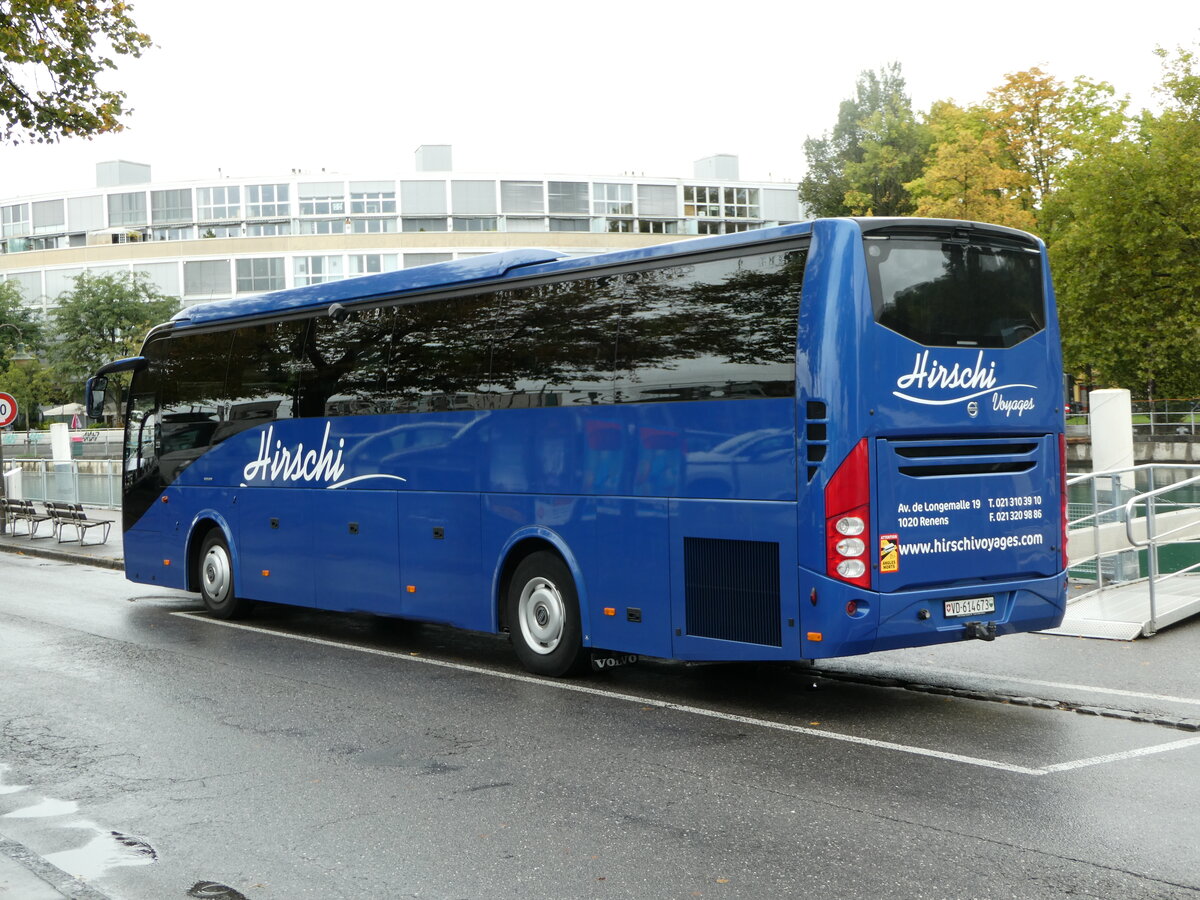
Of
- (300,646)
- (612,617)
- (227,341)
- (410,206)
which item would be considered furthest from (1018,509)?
(410,206)

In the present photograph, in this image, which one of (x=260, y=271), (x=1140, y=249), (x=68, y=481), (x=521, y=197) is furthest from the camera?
(x=521, y=197)

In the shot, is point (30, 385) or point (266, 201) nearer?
point (30, 385)

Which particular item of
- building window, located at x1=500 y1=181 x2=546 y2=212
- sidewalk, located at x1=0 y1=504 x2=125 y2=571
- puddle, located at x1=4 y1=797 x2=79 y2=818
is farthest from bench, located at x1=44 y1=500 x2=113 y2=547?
building window, located at x1=500 y1=181 x2=546 y2=212

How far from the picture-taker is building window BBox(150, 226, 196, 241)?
8781 centimetres

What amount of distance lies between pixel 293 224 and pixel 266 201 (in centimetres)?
266

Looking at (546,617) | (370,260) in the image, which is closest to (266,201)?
(370,260)

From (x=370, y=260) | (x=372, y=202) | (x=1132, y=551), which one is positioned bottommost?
(x=1132, y=551)

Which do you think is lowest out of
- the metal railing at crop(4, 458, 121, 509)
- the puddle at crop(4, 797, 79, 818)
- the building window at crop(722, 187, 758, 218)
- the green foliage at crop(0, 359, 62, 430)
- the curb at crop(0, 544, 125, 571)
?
the curb at crop(0, 544, 125, 571)

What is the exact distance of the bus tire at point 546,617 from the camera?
33.5 ft

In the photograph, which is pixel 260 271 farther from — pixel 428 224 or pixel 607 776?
pixel 607 776

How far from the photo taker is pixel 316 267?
Result: 279ft

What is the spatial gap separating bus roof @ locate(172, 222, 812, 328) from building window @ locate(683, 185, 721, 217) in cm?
8297

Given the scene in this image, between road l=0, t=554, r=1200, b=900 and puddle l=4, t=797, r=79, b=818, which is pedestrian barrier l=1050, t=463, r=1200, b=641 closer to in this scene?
road l=0, t=554, r=1200, b=900

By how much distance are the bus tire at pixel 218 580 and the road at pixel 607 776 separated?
2762mm
